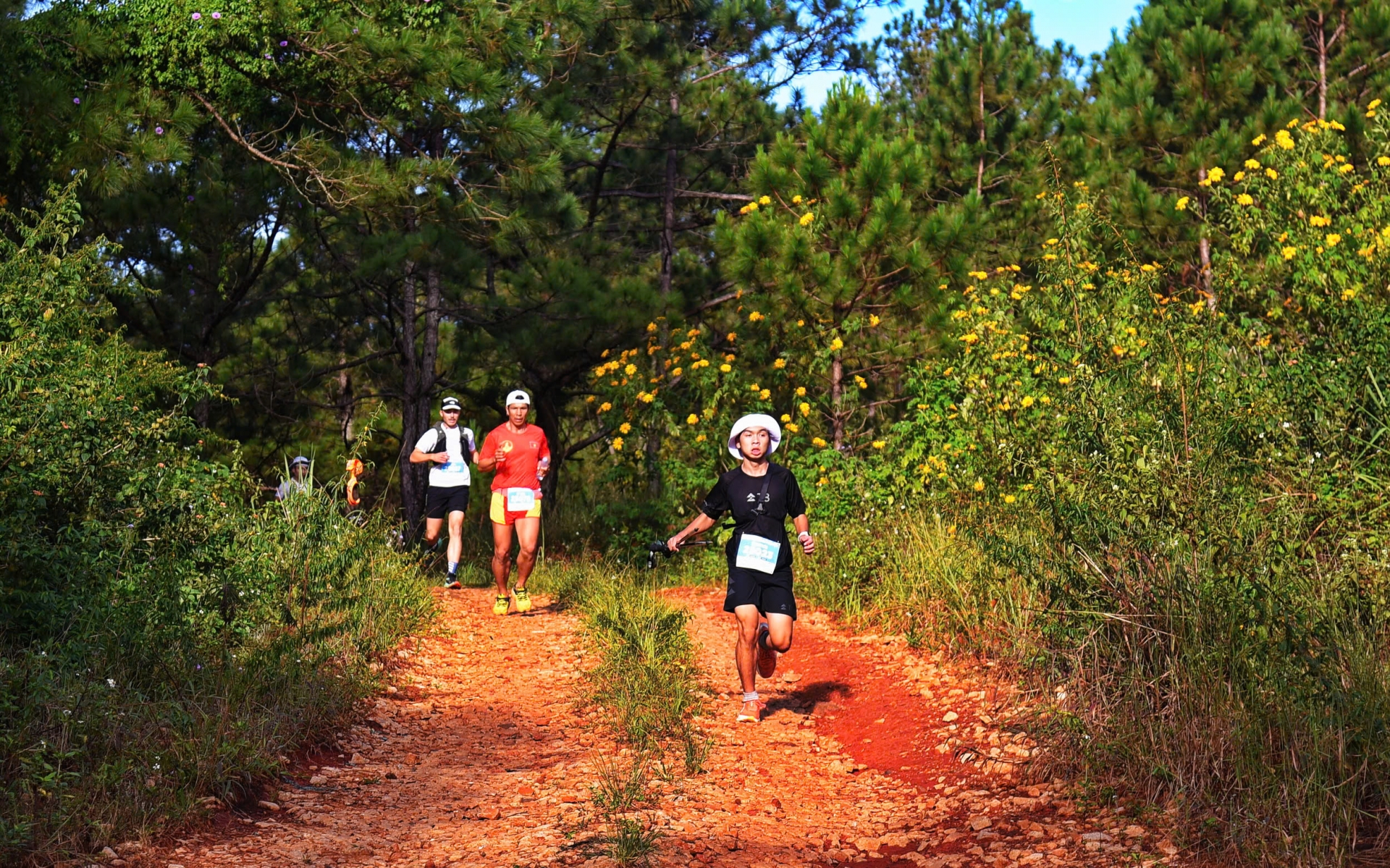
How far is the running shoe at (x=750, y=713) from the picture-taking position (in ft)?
23.9

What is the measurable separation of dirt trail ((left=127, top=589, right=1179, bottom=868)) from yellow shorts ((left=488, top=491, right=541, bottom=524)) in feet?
5.41

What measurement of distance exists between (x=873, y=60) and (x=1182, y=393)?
14.7 metres

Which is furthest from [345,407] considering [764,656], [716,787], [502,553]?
[716,787]

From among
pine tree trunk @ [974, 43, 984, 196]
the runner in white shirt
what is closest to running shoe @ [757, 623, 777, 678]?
the runner in white shirt

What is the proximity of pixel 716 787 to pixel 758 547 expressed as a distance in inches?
64.4

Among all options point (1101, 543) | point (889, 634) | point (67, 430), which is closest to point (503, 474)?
point (889, 634)

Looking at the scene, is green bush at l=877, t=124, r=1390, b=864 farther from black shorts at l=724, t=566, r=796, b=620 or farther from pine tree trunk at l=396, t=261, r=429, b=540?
pine tree trunk at l=396, t=261, r=429, b=540

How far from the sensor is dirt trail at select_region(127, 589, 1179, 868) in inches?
197

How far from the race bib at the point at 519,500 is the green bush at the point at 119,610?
2.47 meters

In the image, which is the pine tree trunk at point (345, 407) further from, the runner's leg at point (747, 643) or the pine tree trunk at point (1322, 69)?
the pine tree trunk at point (1322, 69)

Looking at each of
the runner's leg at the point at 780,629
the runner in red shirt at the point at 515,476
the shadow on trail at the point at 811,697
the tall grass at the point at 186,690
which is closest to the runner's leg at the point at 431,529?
the runner in red shirt at the point at 515,476

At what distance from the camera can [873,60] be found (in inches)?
766

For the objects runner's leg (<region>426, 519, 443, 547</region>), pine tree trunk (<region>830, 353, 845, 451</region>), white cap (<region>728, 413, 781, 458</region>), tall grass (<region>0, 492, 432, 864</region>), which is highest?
pine tree trunk (<region>830, 353, 845, 451</region>)

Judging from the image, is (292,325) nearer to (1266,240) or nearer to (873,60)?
(873,60)
